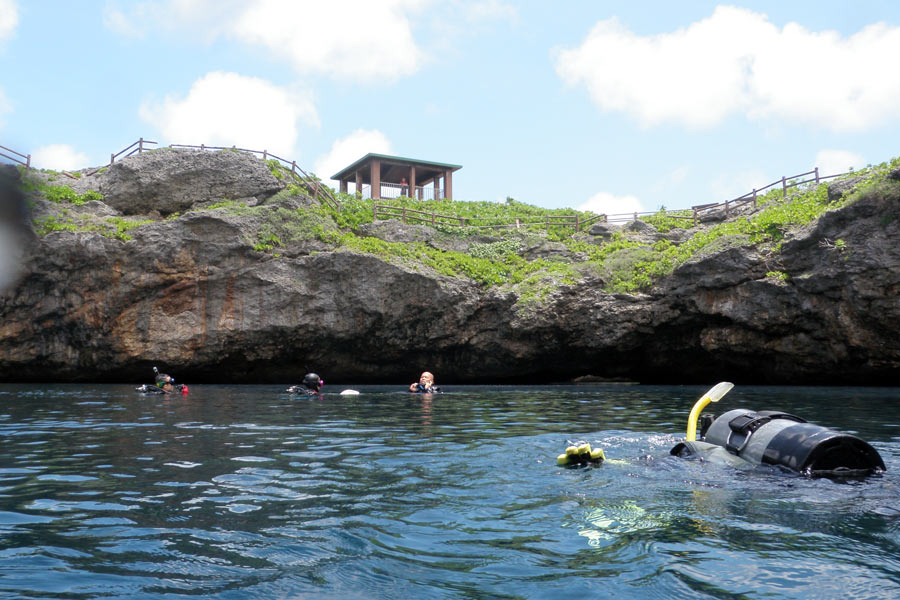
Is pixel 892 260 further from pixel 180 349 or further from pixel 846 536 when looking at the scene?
pixel 180 349

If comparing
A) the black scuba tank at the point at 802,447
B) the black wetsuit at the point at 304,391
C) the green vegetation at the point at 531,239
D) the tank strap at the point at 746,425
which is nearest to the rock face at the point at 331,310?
the green vegetation at the point at 531,239

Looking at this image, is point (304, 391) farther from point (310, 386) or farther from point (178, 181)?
point (178, 181)

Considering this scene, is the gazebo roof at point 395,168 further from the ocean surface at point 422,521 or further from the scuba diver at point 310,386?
the ocean surface at point 422,521

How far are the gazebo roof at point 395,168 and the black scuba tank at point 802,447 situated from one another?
3472 cm

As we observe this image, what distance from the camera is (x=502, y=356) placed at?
26.2m

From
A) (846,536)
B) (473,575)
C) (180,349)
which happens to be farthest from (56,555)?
(180,349)

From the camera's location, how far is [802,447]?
5.38 m

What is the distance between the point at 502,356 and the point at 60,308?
17.2 m

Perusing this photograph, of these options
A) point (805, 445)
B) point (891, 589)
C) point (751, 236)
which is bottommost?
point (891, 589)

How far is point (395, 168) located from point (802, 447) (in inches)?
1495

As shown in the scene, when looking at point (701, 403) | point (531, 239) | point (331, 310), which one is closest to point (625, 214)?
point (531, 239)

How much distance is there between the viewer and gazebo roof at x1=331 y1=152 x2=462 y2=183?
39.2 metres

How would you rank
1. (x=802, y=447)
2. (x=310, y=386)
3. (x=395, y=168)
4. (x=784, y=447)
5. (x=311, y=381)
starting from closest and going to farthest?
(x=802, y=447), (x=784, y=447), (x=311, y=381), (x=310, y=386), (x=395, y=168)

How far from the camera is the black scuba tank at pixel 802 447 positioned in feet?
17.5
